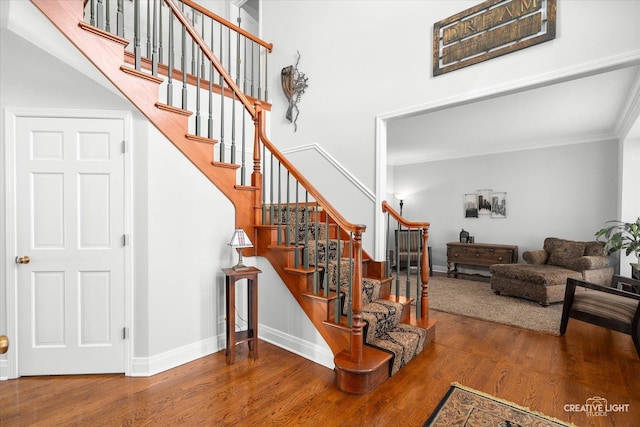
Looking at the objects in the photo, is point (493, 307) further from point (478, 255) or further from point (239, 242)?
point (239, 242)

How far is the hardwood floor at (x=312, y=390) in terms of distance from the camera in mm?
1854

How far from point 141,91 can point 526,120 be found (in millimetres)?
5021

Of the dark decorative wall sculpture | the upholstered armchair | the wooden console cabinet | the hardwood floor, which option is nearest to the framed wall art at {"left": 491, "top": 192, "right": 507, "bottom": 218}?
the wooden console cabinet

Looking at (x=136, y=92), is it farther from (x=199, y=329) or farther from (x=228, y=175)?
(x=199, y=329)

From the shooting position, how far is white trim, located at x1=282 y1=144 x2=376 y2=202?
3381 mm

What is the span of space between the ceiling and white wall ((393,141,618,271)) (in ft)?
0.81

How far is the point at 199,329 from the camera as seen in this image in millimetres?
2635

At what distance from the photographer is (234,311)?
2551mm

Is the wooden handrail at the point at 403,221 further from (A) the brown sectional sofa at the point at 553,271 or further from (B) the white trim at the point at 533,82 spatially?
(A) the brown sectional sofa at the point at 553,271

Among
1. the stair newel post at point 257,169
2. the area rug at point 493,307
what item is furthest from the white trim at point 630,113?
the stair newel post at point 257,169

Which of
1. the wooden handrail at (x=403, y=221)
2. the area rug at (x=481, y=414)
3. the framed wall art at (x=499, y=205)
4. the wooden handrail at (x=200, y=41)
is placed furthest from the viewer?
the framed wall art at (x=499, y=205)

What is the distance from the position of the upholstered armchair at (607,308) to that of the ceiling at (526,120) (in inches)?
80.4

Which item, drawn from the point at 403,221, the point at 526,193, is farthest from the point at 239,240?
the point at 526,193

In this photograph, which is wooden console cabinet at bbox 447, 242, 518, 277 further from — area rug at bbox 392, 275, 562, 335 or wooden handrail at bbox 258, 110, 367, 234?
wooden handrail at bbox 258, 110, 367, 234
